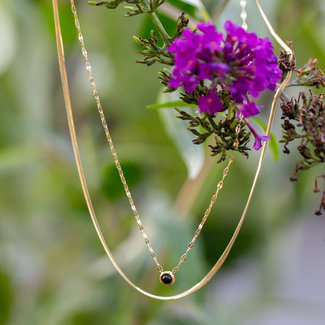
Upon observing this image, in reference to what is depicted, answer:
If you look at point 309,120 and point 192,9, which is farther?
point 192,9

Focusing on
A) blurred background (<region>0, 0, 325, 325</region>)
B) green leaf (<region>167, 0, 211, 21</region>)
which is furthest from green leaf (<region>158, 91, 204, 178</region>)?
blurred background (<region>0, 0, 325, 325</region>)

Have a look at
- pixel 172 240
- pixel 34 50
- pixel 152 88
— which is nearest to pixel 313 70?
pixel 172 240

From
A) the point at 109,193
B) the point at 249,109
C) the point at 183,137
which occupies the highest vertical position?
the point at 249,109

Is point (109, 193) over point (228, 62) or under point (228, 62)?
under

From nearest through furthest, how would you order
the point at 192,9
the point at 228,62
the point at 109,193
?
1. the point at 228,62
2. the point at 192,9
3. the point at 109,193

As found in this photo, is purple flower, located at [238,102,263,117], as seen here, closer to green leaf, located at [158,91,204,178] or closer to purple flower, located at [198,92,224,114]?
purple flower, located at [198,92,224,114]

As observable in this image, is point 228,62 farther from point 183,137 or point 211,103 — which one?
point 183,137

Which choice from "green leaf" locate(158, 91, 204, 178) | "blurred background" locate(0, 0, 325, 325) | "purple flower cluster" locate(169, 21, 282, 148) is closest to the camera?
"purple flower cluster" locate(169, 21, 282, 148)

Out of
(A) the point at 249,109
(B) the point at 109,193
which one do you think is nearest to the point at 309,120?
(A) the point at 249,109

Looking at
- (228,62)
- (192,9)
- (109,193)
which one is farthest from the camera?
(109,193)
